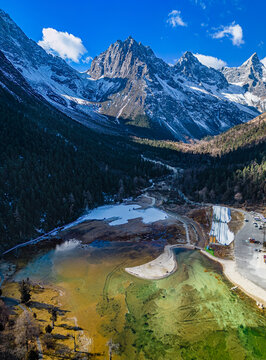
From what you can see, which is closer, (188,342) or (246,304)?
(188,342)

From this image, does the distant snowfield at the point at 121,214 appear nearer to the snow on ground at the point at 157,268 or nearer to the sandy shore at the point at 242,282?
Result: the snow on ground at the point at 157,268

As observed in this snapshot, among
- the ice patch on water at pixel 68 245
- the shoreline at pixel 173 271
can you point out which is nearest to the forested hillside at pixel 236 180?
the shoreline at pixel 173 271

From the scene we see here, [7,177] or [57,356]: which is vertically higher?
[7,177]

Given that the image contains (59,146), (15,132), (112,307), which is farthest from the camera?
(59,146)

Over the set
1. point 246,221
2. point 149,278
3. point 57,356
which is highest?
point 246,221

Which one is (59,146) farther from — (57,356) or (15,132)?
(57,356)

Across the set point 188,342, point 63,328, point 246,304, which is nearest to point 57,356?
point 63,328
